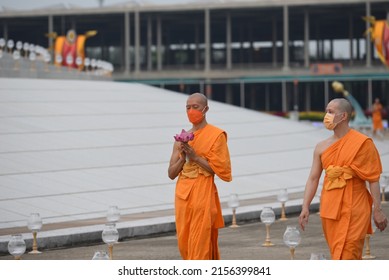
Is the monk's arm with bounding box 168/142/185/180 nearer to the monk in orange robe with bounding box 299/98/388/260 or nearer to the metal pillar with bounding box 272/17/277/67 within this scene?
the monk in orange robe with bounding box 299/98/388/260

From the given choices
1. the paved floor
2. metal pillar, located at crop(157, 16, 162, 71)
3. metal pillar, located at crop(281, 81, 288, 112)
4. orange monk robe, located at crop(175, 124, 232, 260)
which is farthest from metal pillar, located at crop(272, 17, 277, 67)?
orange monk robe, located at crop(175, 124, 232, 260)

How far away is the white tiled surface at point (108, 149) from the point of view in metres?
19.0

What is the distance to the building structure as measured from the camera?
69.1 metres

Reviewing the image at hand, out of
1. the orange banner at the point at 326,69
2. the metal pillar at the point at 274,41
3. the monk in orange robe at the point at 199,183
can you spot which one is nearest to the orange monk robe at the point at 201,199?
the monk in orange robe at the point at 199,183

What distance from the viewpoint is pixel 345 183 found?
9539mm

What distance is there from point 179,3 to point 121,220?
55941 mm

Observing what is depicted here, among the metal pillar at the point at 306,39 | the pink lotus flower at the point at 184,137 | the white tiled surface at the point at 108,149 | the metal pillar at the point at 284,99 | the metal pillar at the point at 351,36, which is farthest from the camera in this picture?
the metal pillar at the point at 351,36

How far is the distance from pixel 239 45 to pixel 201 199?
66609 mm

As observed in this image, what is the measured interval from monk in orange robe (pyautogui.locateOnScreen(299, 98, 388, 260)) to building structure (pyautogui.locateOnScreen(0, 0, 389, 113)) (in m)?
58.3

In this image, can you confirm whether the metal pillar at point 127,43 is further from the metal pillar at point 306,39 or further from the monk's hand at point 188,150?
the monk's hand at point 188,150

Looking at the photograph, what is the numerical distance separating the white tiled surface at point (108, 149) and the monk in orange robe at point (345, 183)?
24.6 feet

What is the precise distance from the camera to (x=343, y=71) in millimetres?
69312

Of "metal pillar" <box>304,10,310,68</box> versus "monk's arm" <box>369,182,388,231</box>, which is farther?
"metal pillar" <box>304,10,310,68</box>
